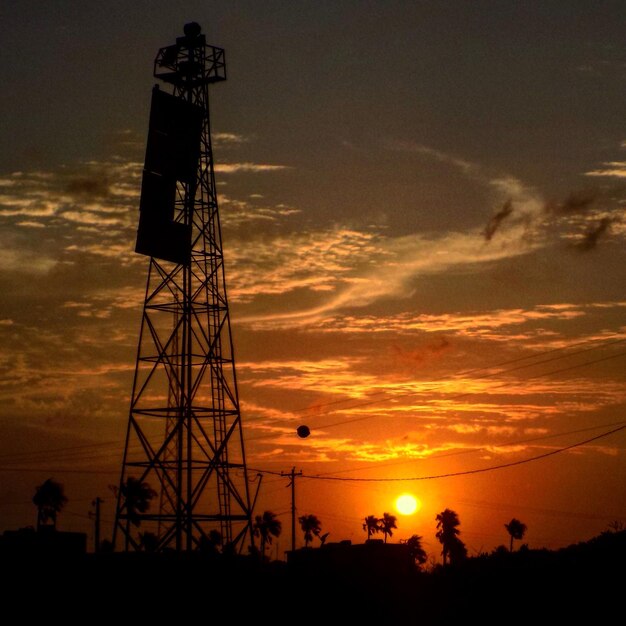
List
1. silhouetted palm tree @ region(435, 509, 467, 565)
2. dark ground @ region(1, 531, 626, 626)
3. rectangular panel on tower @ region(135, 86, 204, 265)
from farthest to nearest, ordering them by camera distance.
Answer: silhouetted palm tree @ region(435, 509, 467, 565)
rectangular panel on tower @ region(135, 86, 204, 265)
dark ground @ region(1, 531, 626, 626)

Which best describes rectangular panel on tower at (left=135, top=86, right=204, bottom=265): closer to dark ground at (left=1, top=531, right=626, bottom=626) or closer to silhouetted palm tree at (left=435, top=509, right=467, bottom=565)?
dark ground at (left=1, top=531, right=626, bottom=626)

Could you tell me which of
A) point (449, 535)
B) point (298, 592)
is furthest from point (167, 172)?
point (449, 535)

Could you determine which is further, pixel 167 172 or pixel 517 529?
pixel 517 529

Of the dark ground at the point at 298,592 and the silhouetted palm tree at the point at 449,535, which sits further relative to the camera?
the silhouetted palm tree at the point at 449,535

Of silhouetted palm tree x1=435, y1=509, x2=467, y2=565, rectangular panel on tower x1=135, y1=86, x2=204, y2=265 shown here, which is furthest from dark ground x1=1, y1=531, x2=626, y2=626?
silhouetted palm tree x1=435, y1=509, x2=467, y2=565

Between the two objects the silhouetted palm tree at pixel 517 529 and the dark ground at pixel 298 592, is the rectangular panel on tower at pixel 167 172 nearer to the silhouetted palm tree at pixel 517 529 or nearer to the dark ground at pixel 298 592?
the dark ground at pixel 298 592

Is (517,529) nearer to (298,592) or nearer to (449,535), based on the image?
(449,535)

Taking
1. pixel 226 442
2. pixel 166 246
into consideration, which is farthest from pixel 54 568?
pixel 166 246

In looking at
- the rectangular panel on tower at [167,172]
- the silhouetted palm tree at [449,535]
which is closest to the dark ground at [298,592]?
the rectangular panel on tower at [167,172]

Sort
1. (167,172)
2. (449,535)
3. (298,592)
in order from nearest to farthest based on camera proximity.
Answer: (298,592)
(167,172)
(449,535)

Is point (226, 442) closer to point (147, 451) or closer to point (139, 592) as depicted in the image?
point (147, 451)

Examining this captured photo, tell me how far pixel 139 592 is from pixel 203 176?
818 inches

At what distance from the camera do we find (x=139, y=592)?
142 feet

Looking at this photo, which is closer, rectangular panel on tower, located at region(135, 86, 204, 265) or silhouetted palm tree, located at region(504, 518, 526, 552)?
rectangular panel on tower, located at region(135, 86, 204, 265)
